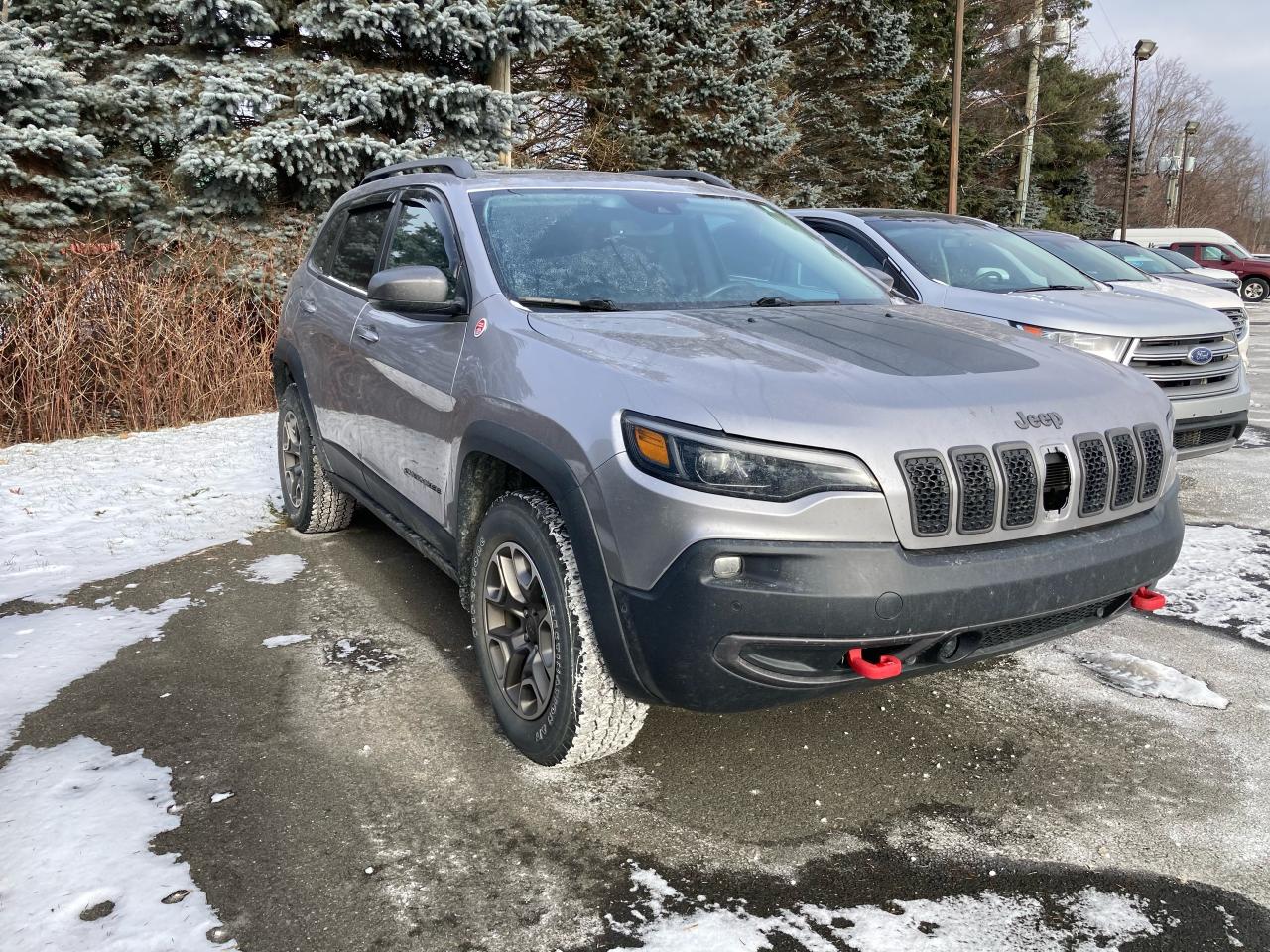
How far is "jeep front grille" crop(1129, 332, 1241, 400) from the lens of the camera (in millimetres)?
5879

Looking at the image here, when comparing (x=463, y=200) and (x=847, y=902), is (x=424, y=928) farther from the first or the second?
(x=463, y=200)

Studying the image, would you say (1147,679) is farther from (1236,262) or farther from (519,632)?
(1236,262)

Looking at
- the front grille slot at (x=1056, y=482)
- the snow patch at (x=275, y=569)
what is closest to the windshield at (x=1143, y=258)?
the snow patch at (x=275, y=569)

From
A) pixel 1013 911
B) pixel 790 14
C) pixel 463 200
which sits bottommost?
pixel 1013 911

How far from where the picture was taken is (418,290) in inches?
130

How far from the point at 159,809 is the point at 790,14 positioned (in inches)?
1015

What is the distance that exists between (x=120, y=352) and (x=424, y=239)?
18.2ft

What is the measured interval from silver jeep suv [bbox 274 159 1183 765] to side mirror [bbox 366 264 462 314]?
0.01 meters

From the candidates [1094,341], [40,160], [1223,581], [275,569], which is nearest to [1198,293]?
[1094,341]

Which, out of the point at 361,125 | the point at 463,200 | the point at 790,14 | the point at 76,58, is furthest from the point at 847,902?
the point at 790,14

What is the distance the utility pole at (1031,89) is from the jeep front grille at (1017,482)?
3302 cm

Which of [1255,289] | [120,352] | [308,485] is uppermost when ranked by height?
[120,352]

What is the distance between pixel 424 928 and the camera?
228 centimetres

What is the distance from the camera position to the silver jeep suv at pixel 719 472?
92.7 inches
